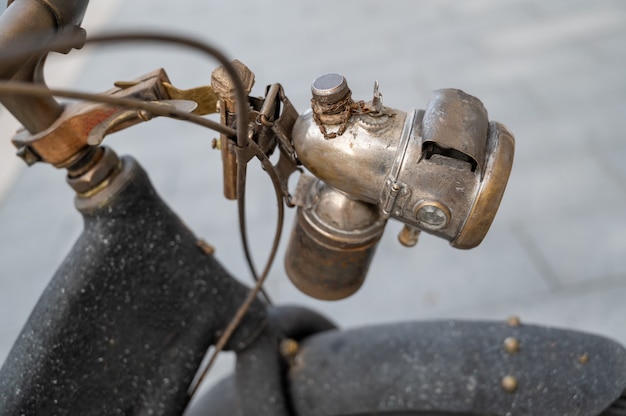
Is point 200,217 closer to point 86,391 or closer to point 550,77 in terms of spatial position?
point 86,391

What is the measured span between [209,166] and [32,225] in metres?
0.69

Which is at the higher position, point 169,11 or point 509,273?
point 169,11

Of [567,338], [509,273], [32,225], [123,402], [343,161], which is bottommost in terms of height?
[509,273]

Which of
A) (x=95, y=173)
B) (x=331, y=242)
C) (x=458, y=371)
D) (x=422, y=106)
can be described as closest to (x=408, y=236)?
(x=331, y=242)

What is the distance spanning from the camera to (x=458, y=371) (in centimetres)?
73

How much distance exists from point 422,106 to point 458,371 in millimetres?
1594

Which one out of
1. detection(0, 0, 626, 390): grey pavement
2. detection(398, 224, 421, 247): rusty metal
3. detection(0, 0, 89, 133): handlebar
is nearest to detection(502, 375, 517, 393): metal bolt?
detection(398, 224, 421, 247): rusty metal

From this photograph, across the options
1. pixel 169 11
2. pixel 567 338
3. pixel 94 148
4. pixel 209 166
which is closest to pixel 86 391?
pixel 94 148

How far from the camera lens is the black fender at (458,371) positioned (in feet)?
2.24

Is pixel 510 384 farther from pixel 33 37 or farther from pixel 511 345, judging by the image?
pixel 33 37

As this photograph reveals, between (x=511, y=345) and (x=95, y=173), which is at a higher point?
(x=95, y=173)

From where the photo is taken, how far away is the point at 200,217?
6.48 feet

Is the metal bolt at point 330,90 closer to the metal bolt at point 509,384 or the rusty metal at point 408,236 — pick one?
the rusty metal at point 408,236

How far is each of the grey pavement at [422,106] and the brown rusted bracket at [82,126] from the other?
2.06 ft
